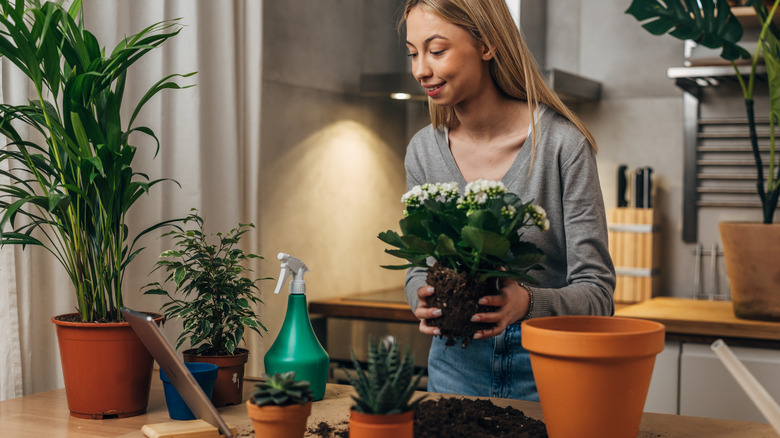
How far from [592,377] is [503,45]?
0.65 meters

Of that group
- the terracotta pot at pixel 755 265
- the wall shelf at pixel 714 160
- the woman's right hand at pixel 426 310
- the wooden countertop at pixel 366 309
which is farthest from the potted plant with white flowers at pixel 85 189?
the wall shelf at pixel 714 160

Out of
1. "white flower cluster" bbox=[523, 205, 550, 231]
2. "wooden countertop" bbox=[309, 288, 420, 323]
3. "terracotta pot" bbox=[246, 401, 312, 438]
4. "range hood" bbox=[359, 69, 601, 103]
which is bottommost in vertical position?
"wooden countertop" bbox=[309, 288, 420, 323]

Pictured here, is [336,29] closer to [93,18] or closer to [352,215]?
[352,215]

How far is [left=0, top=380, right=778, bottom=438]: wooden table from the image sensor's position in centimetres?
99

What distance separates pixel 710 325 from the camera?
6.82 feet

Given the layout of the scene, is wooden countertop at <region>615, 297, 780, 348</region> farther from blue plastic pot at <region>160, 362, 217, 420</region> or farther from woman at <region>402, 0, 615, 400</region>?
blue plastic pot at <region>160, 362, 217, 420</region>

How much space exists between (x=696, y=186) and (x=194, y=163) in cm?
181

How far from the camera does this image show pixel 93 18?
165 cm

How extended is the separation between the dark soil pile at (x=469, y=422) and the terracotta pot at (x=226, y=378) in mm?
324

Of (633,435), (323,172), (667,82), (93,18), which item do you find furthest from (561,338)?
(667,82)

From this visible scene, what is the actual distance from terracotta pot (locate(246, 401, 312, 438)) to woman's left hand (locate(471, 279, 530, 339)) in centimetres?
25

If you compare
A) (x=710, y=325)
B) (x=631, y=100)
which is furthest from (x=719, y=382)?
(x=631, y=100)

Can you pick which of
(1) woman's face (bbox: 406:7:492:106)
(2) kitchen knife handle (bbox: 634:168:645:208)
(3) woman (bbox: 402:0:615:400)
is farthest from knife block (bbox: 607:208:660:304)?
(1) woman's face (bbox: 406:7:492:106)

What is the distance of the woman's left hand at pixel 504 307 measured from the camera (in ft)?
3.16
